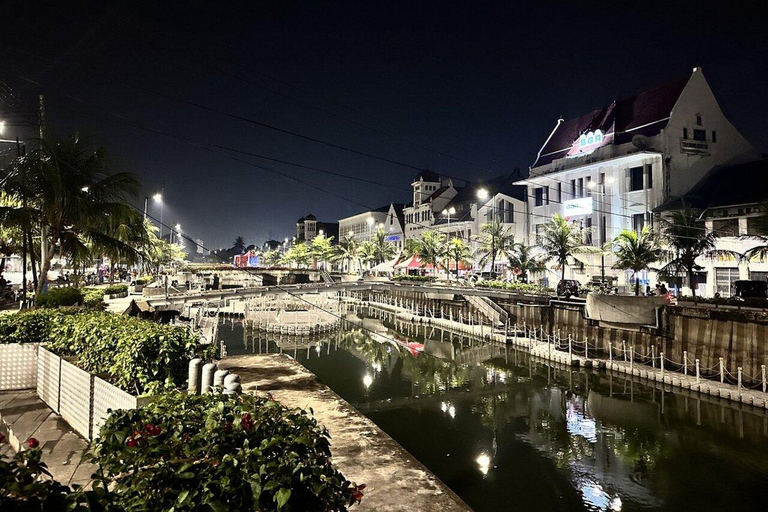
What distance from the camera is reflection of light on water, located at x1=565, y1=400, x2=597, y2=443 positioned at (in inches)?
881

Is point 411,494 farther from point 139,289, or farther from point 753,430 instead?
point 139,289

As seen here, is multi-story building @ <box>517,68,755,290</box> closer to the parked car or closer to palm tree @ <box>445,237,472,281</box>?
the parked car

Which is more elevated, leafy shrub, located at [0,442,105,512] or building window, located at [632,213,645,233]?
building window, located at [632,213,645,233]

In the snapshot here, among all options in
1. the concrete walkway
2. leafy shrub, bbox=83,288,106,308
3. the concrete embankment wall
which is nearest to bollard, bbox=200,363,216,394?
the concrete walkway

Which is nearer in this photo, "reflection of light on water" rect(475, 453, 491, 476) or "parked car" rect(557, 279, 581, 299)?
"reflection of light on water" rect(475, 453, 491, 476)

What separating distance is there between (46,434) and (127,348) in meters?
2.99

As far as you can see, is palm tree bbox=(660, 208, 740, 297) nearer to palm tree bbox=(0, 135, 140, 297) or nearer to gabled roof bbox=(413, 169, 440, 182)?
palm tree bbox=(0, 135, 140, 297)

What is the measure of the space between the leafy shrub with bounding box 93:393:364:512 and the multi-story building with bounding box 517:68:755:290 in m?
48.4

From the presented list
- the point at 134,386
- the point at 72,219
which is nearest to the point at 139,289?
the point at 72,219

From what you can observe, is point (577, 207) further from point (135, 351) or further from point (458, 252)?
point (135, 351)

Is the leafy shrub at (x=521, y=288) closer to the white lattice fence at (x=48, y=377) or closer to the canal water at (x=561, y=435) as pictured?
the canal water at (x=561, y=435)

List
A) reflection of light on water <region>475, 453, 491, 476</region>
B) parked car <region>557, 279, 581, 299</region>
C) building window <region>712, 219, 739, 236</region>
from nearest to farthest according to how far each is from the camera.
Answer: reflection of light on water <region>475, 453, 491, 476</region>, building window <region>712, 219, 739, 236</region>, parked car <region>557, 279, 581, 299</region>

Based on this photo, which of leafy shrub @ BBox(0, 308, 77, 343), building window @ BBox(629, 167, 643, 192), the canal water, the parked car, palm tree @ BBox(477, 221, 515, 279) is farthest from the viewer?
palm tree @ BBox(477, 221, 515, 279)

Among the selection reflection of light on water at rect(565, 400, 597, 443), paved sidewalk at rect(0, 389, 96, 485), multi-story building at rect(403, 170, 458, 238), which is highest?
multi-story building at rect(403, 170, 458, 238)
